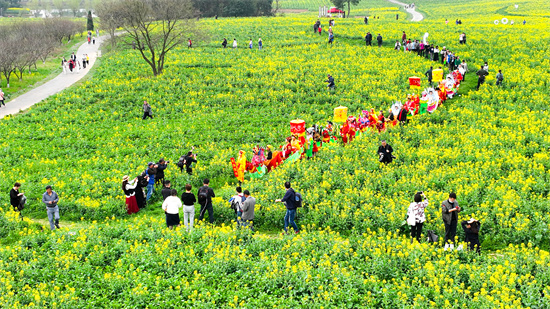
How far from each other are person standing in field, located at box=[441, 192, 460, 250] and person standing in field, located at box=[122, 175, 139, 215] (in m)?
11.1

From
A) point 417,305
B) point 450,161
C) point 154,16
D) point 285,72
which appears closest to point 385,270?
point 417,305

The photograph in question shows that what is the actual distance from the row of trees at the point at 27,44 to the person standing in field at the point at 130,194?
1315 inches

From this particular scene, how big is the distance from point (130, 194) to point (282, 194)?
5817 mm

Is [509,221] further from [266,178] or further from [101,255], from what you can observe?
[101,255]

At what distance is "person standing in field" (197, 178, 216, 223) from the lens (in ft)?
50.3

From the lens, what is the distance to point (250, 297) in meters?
10.7

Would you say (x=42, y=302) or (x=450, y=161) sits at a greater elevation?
(x=450, y=161)

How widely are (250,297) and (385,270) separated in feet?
12.0

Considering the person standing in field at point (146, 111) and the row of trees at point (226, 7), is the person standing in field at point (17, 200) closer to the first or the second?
the person standing in field at point (146, 111)

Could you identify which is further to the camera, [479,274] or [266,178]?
[266,178]

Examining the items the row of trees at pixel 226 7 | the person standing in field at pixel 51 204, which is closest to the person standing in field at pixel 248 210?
the person standing in field at pixel 51 204

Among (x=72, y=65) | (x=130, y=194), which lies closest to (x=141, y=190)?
(x=130, y=194)

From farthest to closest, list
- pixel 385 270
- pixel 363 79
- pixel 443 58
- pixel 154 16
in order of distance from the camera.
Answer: pixel 154 16, pixel 443 58, pixel 363 79, pixel 385 270

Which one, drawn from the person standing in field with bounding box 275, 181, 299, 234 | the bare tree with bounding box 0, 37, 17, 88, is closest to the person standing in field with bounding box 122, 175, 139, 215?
the person standing in field with bounding box 275, 181, 299, 234
